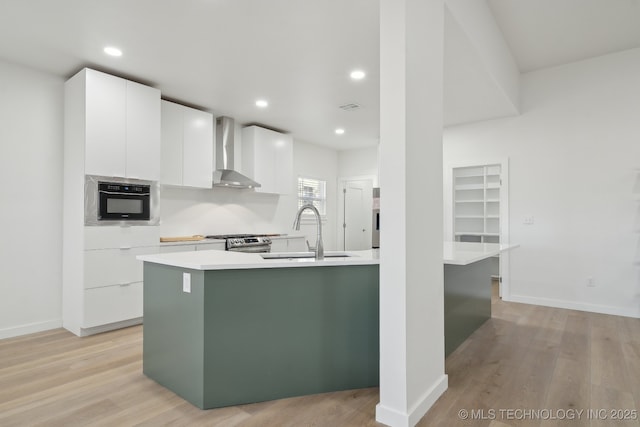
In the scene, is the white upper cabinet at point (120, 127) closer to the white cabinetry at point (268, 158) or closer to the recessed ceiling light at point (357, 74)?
the white cabinetry at point (268, 158)

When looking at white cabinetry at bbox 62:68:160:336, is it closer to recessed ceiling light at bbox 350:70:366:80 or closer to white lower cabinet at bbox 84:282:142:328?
white lower cabinet at bbox 84:282:142:328

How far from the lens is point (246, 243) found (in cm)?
489

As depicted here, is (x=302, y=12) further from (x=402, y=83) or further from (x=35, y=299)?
(x=35, y=299)

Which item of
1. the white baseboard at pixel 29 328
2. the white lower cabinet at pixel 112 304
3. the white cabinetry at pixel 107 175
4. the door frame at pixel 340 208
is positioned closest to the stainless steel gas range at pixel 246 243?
the white cabinetry at pixel 107 175

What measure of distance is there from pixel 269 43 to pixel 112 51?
143 centimetres

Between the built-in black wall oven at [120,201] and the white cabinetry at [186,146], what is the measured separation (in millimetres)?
532

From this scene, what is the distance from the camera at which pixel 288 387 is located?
2188mm

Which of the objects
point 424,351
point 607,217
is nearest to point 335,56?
point 424,351

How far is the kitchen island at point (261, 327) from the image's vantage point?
207 centimetres

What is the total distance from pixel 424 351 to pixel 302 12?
2.48 metres

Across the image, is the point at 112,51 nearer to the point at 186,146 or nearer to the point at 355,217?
the point at 186,146

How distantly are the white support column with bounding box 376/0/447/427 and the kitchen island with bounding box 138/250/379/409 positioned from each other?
382 millimetres

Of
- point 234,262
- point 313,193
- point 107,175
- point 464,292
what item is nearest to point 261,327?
point 234,262

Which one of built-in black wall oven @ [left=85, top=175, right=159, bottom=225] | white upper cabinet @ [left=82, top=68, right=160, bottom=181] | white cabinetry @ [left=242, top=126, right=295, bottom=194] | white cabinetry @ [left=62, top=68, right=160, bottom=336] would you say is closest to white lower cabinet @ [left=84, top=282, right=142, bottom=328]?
white cabinetry @ [left=62, top=68, right=160, bottom=336]
